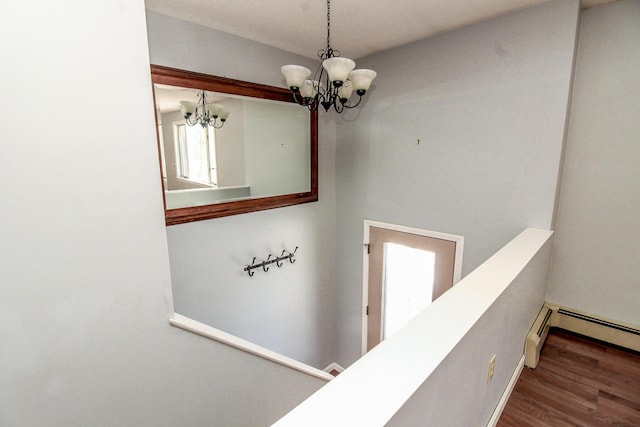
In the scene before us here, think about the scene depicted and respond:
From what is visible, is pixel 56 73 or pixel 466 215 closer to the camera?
pixel 56 73

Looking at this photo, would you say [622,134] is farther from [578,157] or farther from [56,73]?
[56,73]

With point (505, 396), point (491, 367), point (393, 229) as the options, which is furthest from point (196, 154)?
point (505, 396)

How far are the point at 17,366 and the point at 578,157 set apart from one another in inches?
127

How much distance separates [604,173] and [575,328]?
46.0 inches

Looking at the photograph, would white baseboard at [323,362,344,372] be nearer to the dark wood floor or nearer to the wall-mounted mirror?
the wall-mounted mirror

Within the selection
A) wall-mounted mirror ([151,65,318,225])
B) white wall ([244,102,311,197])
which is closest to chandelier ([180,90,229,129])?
wall-mounted mirror ([151,65,318,225])

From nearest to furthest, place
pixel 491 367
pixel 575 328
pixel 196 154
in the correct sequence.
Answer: pixel 491 367 → pixel 575 328 → pixel 196 154

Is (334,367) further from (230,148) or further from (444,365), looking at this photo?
(444,365)

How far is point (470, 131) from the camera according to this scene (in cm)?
232

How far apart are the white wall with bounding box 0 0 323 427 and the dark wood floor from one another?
5.71 ft

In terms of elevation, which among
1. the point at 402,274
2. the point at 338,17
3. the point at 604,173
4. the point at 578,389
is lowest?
the point at 578,389

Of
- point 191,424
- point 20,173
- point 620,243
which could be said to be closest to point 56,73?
point 20,173

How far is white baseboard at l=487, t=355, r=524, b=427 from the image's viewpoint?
141 centimetres

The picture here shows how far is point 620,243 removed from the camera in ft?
6.65
